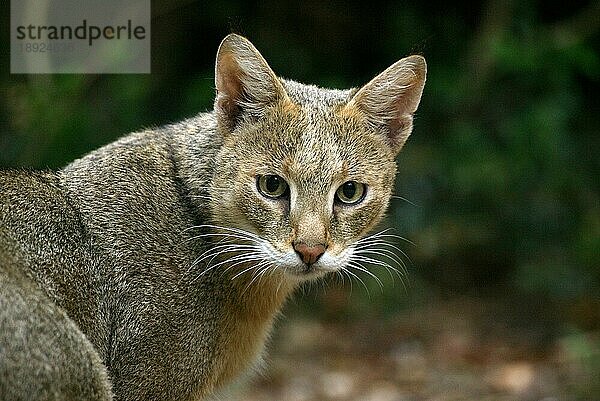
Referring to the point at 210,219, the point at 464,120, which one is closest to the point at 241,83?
the point at 210,219

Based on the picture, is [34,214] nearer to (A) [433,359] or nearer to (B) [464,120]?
(A) [433,359]

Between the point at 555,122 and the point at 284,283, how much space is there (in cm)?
453

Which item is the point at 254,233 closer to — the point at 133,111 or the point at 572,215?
the point at 133,111

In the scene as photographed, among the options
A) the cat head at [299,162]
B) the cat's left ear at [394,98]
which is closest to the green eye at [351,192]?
the cat head at [299,162]

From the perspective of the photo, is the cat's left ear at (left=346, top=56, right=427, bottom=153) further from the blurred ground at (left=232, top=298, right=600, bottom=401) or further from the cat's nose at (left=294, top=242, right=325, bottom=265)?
the blurred ground at (left=232, top=298, right=600, bottom=401)

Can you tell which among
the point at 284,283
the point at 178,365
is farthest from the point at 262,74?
the point at 178,365

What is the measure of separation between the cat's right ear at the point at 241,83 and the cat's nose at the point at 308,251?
0.81m

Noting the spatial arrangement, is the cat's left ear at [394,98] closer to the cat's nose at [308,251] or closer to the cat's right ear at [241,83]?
the cat's right ear at [241,83]

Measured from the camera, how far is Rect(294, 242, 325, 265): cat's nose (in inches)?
191

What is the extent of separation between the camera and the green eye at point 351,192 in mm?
5148

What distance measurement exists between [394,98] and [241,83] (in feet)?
2.70

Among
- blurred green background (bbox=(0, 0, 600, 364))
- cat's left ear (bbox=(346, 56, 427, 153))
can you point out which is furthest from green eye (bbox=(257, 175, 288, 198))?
blurred green background (bbox=(0, 0, 600, 364))

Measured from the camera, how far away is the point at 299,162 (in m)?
5.06

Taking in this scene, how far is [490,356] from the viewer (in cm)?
943
